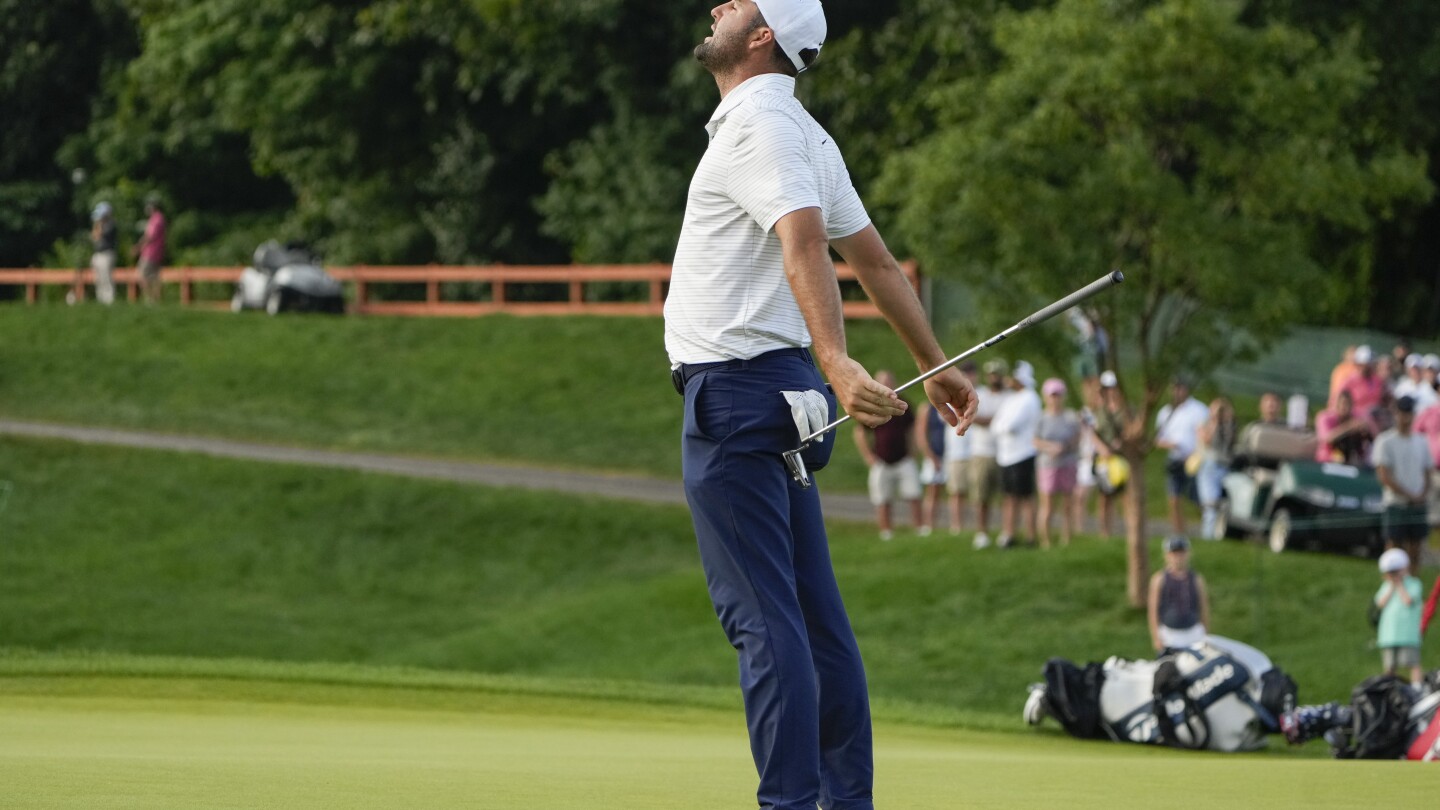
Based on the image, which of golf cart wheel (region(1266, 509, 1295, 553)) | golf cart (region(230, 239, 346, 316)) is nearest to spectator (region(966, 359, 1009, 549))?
golf cart wheel (region(1266, 509, 1295, 553))

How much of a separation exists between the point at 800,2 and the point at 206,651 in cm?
1474

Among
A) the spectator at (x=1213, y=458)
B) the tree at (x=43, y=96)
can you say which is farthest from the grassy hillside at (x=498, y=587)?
the tree at (x=43, y=96)

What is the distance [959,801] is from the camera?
6074mm

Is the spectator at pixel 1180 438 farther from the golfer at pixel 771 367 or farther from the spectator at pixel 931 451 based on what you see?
the golfer at pixel 771 367

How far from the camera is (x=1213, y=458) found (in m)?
21.5

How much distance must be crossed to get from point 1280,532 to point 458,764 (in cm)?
1435

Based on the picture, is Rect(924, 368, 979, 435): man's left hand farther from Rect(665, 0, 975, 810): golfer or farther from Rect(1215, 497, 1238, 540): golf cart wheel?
Rect(1215, 497, 1238, 540): golf cart wheel

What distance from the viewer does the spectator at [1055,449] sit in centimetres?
1977

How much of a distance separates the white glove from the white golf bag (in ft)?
26.7

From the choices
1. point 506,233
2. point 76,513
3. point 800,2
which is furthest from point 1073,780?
point 506,233

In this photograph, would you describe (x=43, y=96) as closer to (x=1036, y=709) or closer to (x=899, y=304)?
(x=1036, y=709)

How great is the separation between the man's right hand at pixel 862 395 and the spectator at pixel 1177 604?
36.8ft

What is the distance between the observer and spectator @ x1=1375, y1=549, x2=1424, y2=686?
15.8 m

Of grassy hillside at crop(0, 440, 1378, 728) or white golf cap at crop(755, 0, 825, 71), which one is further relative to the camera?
grassy hillside at crop(0, 440, 1378, 728)
